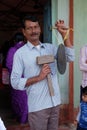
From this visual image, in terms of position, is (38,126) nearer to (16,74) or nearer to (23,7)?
(16,74)

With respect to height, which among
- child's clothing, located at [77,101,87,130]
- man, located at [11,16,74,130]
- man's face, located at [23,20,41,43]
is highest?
man's face, located at [23,20,41,43]

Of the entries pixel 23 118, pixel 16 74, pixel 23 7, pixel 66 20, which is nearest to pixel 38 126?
pixel 16 74

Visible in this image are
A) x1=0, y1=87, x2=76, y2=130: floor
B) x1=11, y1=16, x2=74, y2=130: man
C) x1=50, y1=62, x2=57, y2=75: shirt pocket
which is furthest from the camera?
x1=0, y1=87, x2=76, y2=130: floor

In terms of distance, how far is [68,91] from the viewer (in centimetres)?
498

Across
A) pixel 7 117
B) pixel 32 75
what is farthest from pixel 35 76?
pixel 7 117

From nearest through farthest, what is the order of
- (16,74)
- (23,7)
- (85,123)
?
1. (16,74)
2. (85,123)
3. (23,7)

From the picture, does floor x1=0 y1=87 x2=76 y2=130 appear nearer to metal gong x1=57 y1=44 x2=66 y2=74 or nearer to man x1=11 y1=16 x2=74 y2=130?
man x1=11 y1=16 x2=74 y2=130

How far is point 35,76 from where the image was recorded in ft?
9.33

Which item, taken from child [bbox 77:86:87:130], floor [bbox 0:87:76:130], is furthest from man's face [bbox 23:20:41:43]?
floor [bbox 0:87:76:130]

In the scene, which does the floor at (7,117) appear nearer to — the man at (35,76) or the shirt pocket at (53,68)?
the man at (35,76)

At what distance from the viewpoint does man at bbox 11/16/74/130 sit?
9.33ft

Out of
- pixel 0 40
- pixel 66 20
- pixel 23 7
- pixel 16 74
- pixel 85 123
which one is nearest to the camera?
pixel 16 74

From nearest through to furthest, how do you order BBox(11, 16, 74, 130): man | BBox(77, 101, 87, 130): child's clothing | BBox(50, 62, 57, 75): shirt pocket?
BBox(11, 16, 74, 130): man
BBox(50, 62, 57, 75): shirt pocket
BBox(77, 101, 87, 130): child's clothing

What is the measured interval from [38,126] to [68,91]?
211 cm
